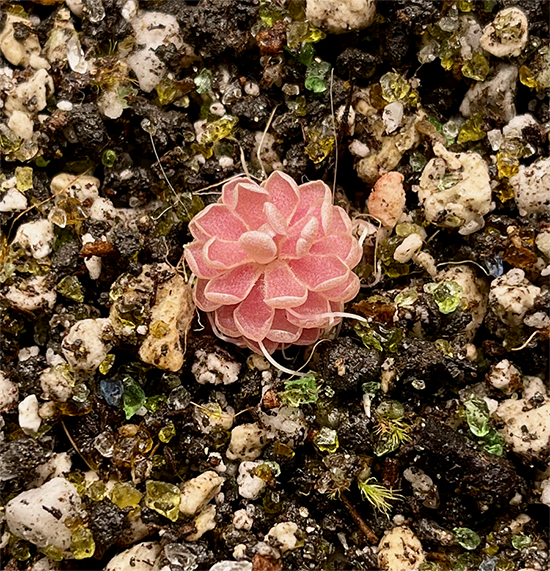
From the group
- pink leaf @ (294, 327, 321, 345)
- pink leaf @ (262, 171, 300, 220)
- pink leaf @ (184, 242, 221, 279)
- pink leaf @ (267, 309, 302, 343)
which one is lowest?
pink leaf @ (294, 327, 321, 345)

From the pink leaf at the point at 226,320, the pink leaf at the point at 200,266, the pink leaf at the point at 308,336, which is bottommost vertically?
the pink leaf at the point at 308,336

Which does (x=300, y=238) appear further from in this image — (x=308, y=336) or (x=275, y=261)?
(x=308, y=336)

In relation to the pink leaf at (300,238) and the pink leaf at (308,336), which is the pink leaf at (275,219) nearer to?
the pink leaf at (300,238)

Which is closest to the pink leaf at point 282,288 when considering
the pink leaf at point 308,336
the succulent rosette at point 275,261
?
the succulent rosette at point 275,261

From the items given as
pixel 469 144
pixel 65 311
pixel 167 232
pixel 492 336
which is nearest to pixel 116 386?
pixel 65 311

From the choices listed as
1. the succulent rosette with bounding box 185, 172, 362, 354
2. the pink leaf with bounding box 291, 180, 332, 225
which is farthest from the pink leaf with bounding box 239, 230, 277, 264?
the pink leaf with bounding box 291, 180, 332, 225

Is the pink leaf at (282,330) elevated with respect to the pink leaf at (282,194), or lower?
lower

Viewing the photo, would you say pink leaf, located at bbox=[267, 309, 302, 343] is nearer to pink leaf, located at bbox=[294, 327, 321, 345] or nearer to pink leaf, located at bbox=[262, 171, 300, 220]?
A: pink leaf, located at bbox=[294, 327, 321, 345]

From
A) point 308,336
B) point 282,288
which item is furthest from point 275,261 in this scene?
point 308,336
